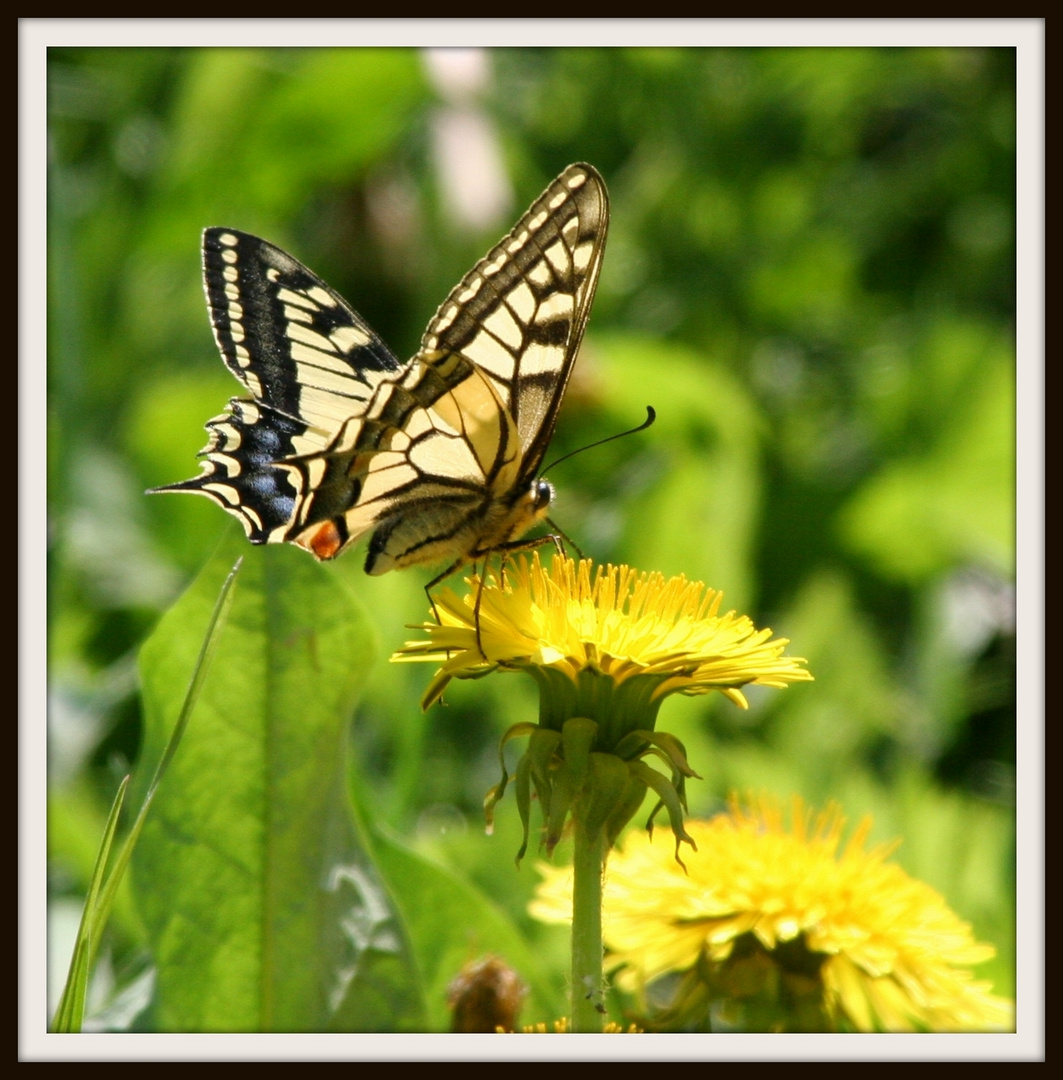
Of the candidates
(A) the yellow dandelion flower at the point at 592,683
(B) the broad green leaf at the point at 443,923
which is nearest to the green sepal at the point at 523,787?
(A) the yellow dandelion flower at the point at 592,683

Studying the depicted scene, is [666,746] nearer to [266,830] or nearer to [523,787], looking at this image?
[523,787]

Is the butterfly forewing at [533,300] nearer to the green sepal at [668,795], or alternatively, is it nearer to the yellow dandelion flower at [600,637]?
the yellow dandelion flower at [600,637]

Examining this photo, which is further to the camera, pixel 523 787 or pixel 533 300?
pixel 533 300

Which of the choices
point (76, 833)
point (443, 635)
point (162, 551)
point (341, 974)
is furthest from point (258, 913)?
point (162, 551)

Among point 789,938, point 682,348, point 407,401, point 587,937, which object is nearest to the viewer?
point 587,937

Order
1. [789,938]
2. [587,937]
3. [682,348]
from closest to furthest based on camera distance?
[587,937]
[789,938]
[682,348]

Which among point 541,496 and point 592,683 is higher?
point 541,496

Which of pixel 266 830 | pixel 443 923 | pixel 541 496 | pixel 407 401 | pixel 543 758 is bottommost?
pixel 443 923

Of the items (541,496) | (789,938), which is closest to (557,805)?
(789,938)
